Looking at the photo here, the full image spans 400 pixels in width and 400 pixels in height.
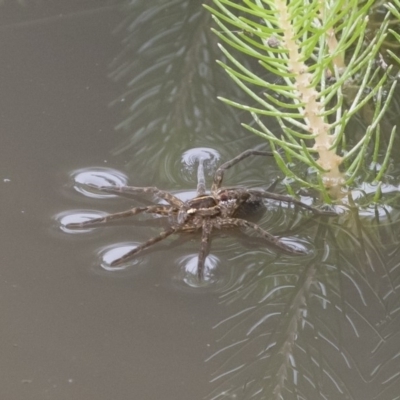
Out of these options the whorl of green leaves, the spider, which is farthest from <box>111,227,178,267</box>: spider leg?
the whorl of green leaves

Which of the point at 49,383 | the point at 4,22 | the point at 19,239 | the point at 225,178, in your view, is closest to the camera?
the point at 49,383

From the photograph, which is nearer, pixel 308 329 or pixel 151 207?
pixel 308 329

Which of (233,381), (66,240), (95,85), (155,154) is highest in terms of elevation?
(95,85)

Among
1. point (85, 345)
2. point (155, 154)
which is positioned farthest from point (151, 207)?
point (85, 345)

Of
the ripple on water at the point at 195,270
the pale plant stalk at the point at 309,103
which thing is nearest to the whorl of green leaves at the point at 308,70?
the pale plant stalk at the point at 309,103

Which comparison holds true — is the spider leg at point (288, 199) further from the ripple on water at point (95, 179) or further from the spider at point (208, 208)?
the ripple on water at point (95, 179)

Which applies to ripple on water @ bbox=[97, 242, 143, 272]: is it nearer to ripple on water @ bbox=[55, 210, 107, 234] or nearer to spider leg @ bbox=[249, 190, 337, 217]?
ripple on water @ bbox=[55, 210, 107, 234]

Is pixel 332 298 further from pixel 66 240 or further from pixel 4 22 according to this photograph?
pixel 4 22

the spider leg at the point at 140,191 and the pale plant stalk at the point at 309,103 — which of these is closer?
the pale plant stalk at the point at 309,103
